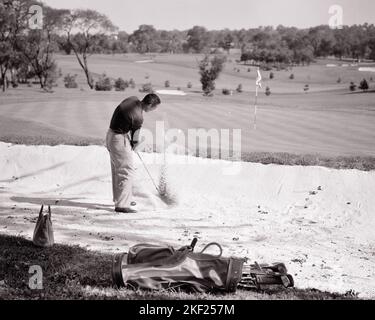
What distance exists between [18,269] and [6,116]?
9.40 metres

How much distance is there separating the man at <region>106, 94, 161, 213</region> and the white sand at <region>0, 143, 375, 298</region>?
1.07 ft

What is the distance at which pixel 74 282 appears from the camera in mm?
4957

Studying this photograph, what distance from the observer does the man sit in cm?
776

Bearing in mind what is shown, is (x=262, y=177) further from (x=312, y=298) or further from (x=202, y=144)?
(x=312, y=298)

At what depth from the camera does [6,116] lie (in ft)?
45.1

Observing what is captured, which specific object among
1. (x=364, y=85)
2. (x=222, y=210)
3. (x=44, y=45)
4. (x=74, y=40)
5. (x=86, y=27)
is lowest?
(x=222, y=210)

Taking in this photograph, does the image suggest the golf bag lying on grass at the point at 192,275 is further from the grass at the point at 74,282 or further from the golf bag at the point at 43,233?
the golf bag at the point at 43,233

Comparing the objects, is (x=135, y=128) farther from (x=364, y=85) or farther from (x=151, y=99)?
(x=364, y=85)

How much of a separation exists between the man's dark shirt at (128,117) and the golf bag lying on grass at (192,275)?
3.15 meters

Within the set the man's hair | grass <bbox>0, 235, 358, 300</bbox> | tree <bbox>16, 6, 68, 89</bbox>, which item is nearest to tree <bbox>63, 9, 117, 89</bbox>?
tree <bbox>16, 6, 68, 89</bbox>

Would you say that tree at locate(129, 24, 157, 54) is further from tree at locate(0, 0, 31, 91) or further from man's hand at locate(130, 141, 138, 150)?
man's hand at locate(130, 141, 138, 150)

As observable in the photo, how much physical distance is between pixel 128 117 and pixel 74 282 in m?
3.40

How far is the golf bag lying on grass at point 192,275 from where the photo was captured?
489 cm

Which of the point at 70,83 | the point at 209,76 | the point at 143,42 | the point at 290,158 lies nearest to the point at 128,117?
the point at 290,158
